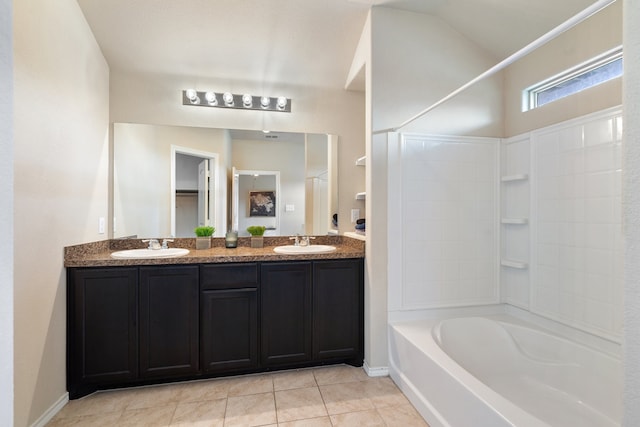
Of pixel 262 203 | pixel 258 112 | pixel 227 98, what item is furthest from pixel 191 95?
pixel 262 203

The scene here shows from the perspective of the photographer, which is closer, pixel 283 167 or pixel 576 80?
pixel 576 80

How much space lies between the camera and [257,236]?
262cm

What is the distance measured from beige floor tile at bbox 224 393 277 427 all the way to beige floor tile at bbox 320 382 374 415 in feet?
1.17

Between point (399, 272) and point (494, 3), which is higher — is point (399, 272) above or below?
below

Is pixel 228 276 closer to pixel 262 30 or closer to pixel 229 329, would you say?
pixel 229 329

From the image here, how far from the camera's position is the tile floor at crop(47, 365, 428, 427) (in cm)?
173

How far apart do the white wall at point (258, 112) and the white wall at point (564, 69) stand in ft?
4.21

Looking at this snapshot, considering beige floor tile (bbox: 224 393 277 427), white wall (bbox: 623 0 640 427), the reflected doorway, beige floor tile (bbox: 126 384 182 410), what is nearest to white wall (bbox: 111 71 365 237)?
the reflected doorway

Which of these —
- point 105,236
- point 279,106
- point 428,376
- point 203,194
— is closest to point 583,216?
point 428,376

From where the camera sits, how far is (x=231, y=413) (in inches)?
70.6

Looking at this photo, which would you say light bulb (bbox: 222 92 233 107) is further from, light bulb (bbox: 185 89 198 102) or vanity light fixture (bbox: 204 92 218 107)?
light bulb (bbox: 185 89 198 102)

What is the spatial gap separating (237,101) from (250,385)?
2.35 metres

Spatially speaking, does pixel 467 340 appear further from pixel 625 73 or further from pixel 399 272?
pixel 625 73

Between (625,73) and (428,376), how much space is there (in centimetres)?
169
